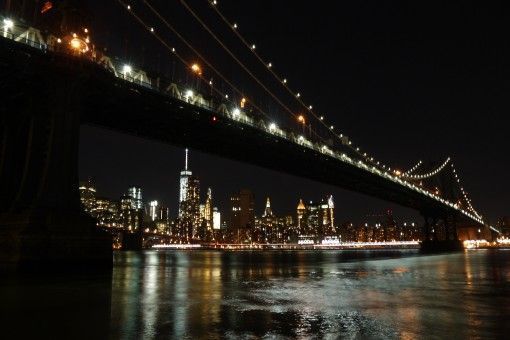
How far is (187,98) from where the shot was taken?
4238 cm

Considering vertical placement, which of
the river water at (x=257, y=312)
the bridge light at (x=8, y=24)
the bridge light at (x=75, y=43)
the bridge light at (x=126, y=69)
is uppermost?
the bridge light at (x=126, y=69)

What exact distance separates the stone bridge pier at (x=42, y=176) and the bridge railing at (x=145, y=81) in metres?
1.27

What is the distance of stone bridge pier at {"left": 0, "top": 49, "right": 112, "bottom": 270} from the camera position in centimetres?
2412

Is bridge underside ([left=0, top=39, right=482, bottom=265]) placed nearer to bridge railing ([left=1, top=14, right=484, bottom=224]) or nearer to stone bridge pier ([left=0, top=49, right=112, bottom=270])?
stone bridge pier ([left=0, top=49, right=112, bottom=270])

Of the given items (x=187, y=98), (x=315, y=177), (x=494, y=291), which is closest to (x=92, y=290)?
(x=494, y=291)

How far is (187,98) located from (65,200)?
18328 millimetres

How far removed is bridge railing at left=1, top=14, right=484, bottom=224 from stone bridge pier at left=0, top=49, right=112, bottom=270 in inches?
50.1

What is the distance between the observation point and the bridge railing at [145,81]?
26672 mm

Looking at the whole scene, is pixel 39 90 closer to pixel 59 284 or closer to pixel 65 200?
pixel 65 200

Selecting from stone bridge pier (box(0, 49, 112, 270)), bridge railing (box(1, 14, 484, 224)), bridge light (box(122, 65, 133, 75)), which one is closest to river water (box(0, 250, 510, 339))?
stone bridge pier (box(0, 49, 112, 270))

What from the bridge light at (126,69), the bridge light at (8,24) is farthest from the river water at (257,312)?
the bridge light at (126,69)

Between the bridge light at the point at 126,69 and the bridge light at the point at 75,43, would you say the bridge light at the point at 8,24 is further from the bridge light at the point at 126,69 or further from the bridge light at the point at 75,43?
the bridge light at the point at 126,69

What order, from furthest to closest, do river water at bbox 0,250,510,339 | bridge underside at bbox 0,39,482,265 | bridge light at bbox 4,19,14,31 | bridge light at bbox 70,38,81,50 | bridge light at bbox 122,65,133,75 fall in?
bridge light at bbox 122,65,133,75
bridge light at bbox 70,38,81,50
bridge light at bbox 4,19,14,31
bridge underside at bbox 0,39,482,265
river water at bbox 0,250,510,339

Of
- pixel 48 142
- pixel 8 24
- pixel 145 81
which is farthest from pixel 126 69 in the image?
pixel 48 142
